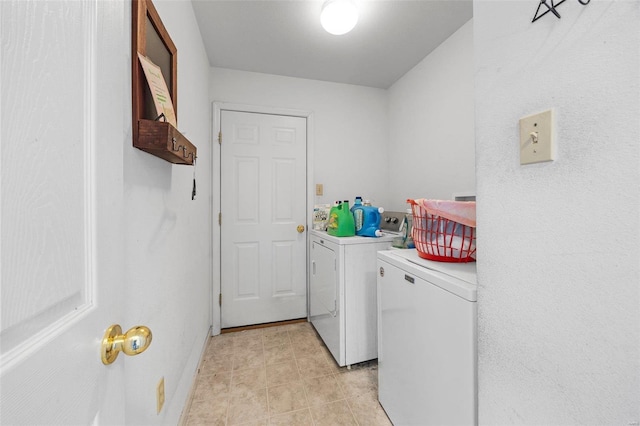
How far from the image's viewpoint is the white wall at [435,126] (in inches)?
71.3

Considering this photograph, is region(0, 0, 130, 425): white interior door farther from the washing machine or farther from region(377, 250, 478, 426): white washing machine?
the washing machine

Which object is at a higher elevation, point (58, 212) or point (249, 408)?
point (58, 212)

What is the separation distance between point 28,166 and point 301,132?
92.7 inches

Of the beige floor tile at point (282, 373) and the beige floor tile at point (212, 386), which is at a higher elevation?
the beige floor tile at point (282, 373)

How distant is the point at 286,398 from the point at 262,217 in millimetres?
1452

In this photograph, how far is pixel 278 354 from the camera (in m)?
1.97

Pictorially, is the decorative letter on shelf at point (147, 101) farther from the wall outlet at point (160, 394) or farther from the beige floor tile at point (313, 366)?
the beige floor tile at point (313, 366)

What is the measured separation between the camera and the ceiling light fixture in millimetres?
1477

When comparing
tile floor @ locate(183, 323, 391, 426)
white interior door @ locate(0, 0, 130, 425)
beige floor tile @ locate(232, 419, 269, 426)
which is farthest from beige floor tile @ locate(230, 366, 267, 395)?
white interior door @ locate(0, 0, 130, 425)

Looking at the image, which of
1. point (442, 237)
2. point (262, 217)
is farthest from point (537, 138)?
point (262, 217)

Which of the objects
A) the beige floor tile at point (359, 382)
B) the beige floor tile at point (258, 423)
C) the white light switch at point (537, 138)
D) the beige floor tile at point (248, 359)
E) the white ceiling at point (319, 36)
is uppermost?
the white ceiling at point (319, 36)

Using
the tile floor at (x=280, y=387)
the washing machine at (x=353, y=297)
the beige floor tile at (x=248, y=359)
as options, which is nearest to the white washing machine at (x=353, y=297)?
the washing machine at (x=353, y=297)

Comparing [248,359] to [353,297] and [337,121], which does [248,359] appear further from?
[337,121]

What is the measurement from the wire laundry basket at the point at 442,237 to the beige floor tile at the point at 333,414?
0.99 m
